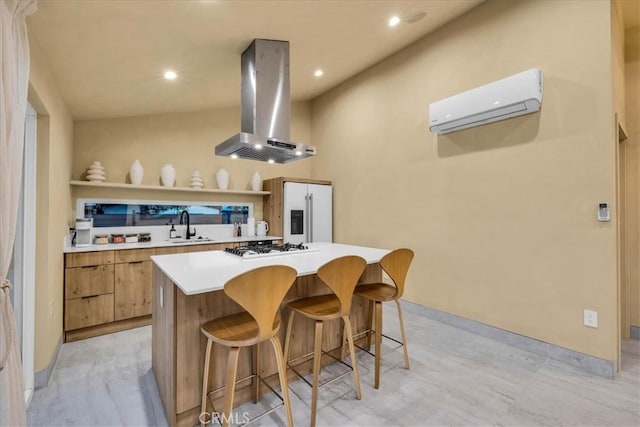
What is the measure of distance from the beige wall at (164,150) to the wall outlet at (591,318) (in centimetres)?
426

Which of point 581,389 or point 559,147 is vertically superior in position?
point 559,147

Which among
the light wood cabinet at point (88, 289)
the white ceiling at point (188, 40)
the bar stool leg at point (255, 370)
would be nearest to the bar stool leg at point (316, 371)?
the bar stool leg at point (255, 370)

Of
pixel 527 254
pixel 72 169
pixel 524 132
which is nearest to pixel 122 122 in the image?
pixel 72 169

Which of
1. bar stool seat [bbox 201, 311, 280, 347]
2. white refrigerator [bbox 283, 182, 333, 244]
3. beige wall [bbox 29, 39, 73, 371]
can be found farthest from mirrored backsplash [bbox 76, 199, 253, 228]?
bar stool seat [bbox 201, 311, 280, 347]

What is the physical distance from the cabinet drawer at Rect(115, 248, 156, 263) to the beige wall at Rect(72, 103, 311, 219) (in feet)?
3.33

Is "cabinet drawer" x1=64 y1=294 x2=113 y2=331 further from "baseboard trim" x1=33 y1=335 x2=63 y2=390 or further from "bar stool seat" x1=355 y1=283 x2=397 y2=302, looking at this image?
"bar stool seat" x1=355 y1=283 x2=397 y2=302

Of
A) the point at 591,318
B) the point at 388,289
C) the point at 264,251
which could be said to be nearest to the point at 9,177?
the point at 264,251

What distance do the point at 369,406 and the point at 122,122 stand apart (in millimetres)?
4245

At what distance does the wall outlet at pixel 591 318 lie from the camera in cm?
236

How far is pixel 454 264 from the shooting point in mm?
3303

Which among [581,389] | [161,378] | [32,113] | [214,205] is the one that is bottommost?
[581,389]

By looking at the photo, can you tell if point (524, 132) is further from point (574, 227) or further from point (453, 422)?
point (453, 422)

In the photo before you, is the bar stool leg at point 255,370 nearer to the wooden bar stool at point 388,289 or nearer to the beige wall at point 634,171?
the wooden bar stool at point 388,289

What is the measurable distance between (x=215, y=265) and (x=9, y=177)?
108 centimetres
